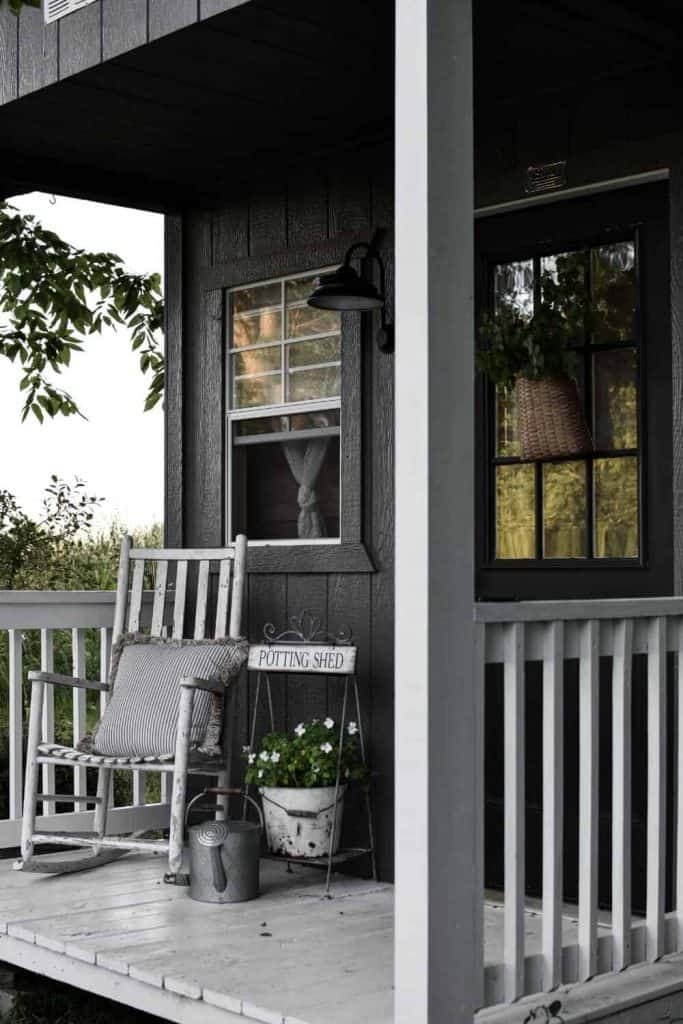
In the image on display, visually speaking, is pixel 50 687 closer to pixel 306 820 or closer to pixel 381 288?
pixel 306 820

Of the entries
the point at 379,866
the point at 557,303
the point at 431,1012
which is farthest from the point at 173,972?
the point at 557,303

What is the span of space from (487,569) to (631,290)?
3.21 feet

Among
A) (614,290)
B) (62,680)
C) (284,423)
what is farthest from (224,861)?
(614,290)

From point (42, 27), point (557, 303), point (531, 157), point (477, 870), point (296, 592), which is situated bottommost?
point (477, 870)

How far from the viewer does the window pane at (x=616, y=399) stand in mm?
4094

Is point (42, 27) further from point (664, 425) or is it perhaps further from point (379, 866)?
point (379, 866)

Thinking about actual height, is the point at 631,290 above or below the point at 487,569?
above

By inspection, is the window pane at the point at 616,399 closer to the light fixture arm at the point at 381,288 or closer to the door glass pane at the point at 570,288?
the door glass pane at the point at 570,288

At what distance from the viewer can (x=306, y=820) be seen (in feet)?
14.8

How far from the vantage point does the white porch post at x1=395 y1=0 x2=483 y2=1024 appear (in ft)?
9.19

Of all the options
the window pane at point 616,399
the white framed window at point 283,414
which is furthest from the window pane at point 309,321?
the window pane at point 616,399

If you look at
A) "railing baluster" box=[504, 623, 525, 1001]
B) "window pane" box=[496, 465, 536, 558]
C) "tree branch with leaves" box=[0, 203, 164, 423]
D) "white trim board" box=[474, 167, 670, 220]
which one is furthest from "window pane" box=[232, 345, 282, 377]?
"tree branch with leaves" box=[0, 203, 164, 423]

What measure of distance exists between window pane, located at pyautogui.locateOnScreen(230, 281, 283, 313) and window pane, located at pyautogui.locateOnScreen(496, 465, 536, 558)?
1279 mm

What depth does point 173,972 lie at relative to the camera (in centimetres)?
340
